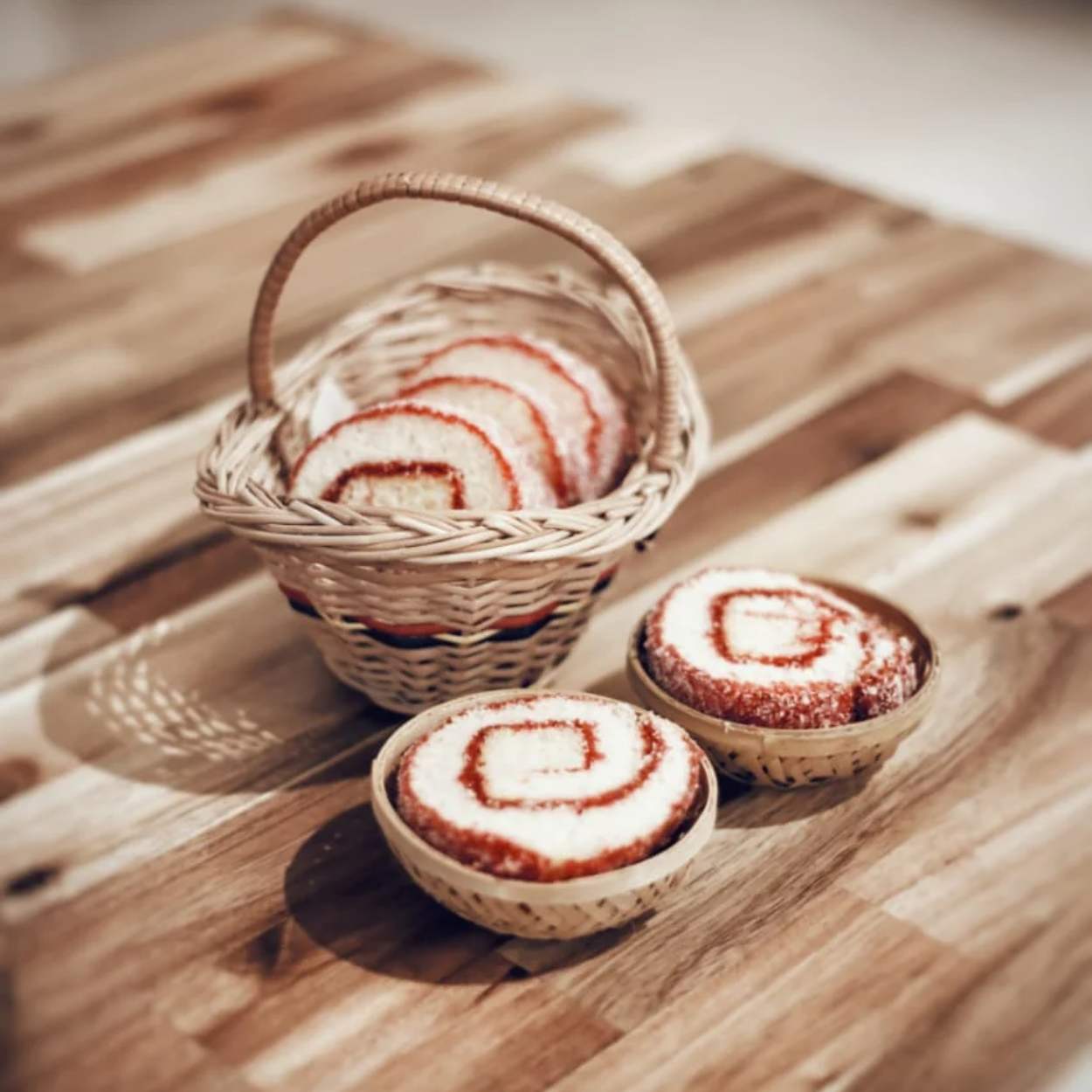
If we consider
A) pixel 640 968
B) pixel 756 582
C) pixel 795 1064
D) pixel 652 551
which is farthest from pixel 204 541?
pixel 795 1064

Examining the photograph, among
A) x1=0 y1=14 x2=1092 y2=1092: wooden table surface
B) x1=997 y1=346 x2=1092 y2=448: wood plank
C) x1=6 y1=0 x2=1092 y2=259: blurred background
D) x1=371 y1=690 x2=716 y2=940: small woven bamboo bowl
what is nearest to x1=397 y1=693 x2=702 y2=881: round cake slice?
x1=371 y1=690 x2=716 y2=940: small woven bamboo bowl

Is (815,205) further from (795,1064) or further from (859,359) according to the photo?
(795,1064)

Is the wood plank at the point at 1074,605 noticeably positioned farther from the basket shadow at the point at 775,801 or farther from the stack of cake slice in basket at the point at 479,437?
the stack of cake slice in basket at the point at 479,437

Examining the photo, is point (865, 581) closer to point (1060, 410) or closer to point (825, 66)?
point (1060, 410)

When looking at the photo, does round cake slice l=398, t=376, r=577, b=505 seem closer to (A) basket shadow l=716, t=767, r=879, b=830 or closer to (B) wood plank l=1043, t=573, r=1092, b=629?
(A) basket shadow l=716, t=767, r=879, b=830

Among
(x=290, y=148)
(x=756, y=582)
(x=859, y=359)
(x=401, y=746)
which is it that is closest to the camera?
(x=401, y=746)

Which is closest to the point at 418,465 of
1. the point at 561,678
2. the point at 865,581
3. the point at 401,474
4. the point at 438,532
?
the point at 401,474

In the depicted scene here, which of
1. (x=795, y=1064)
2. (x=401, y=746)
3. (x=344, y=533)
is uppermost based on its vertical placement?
(x=344, y=533)

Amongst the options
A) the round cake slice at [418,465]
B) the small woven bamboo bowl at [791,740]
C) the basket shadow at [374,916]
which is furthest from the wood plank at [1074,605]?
the basket shadow at [374,916]
